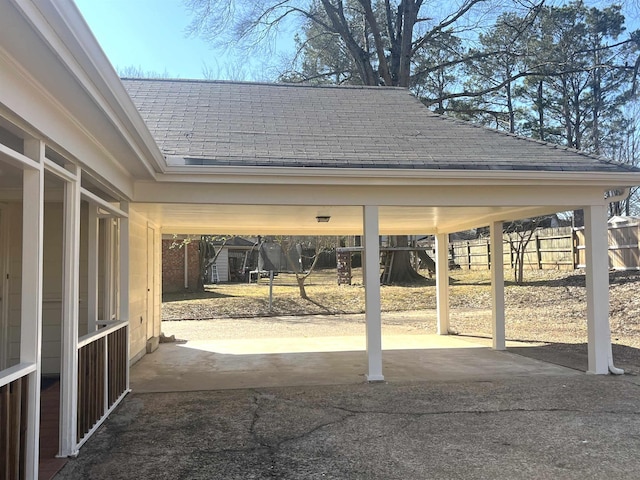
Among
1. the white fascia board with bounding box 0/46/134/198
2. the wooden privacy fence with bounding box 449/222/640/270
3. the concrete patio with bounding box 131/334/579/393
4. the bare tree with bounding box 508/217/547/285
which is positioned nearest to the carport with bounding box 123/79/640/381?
the concrete patio with bounding box 131/334/579/393

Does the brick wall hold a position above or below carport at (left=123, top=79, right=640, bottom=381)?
below

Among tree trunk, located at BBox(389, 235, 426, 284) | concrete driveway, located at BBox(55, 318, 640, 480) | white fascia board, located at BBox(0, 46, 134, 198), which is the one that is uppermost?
white fascia board, located at BBox(0, 46, 134, 198)

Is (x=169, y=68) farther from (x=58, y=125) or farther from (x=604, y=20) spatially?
(x=58, y=125)

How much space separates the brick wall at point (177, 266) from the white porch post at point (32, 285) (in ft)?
59.9

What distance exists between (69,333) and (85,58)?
84.1 inches

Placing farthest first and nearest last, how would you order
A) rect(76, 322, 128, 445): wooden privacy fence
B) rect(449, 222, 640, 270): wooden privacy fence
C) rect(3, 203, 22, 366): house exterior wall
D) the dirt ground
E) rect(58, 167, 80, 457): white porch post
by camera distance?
rect(449, 222, 640, 270): wooden privacy fence < the dirt ground < rect(3, 203, 22, 366): house exterior wall < rect(76, 322, 128, 445): wooden privacy fence < rect(58, 167, 80, 457): white porch post

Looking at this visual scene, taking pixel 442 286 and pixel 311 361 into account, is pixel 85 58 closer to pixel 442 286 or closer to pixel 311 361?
pixel 311 361

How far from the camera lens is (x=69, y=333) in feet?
12.3

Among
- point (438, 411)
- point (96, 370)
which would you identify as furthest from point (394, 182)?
point (96, 370)

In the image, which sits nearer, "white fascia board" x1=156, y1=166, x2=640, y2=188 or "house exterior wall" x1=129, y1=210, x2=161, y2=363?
"white fascia board" x1=156, y1=166, x2=640, y2=188

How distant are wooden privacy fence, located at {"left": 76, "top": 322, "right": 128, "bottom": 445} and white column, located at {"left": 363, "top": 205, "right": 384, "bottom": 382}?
9.38 feet

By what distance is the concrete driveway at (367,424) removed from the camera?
11.9 feet

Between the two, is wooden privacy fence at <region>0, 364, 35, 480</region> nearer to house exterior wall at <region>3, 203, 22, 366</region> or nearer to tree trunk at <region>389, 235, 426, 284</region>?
house exterior wall at <region>3, 203, 22, 366</region>

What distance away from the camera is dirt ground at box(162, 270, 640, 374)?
10.5m
